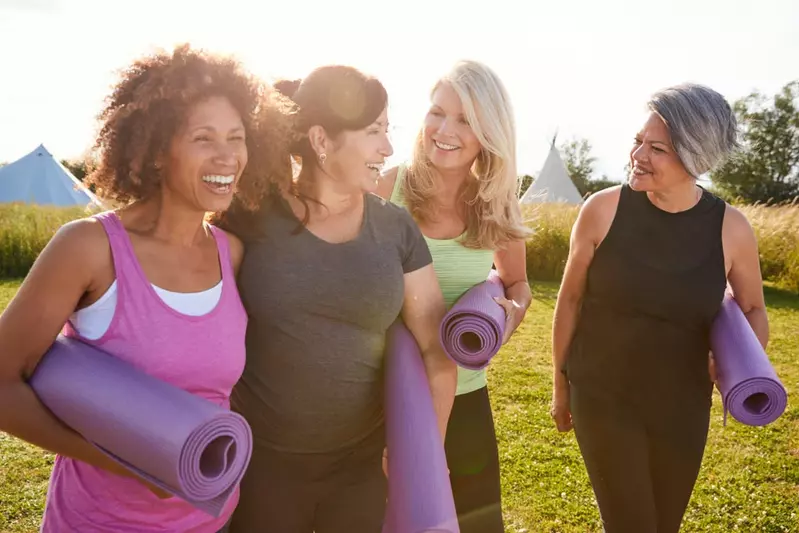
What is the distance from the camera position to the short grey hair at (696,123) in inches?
90.7

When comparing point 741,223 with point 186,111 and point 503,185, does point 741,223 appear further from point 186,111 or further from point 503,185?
point 186,111

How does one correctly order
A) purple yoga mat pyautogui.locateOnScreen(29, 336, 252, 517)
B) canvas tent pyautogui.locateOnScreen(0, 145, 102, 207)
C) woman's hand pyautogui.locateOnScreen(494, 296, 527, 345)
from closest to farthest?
purple yoga mat pyautogui.locateOnScreen(29, 336, 252, 517), woman's hand pyautogui.locateOnScreen(494, 296, 527, 345), canvas tent pyautogui.locateOnScreen(0, 145, 102, 207)

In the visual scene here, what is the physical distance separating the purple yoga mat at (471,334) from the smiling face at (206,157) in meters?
0.76

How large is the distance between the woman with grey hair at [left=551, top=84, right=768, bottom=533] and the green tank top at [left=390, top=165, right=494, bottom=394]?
17.9 inches

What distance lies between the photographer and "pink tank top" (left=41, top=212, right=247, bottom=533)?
4.78 ft

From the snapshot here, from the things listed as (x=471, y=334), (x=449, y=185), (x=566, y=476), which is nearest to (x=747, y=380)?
(x=471, y=334)

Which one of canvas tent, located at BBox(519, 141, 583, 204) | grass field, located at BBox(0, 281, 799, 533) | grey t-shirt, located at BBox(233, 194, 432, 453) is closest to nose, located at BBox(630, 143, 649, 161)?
grey t-shirt, located at BBox(233, 194, 432, 453)

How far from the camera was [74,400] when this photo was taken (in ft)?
4.39

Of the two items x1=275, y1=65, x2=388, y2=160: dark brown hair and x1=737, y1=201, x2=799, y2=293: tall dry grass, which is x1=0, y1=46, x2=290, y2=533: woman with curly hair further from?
x1=737, y1=201, x2=799, y2=293: tall dry grass

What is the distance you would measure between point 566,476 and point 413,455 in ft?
11.1

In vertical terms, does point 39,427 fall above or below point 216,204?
below

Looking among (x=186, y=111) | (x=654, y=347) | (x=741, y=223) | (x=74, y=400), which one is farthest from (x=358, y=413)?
(x=741, y=223)

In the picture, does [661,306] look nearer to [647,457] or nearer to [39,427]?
[647,457]

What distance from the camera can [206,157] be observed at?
1591mm
